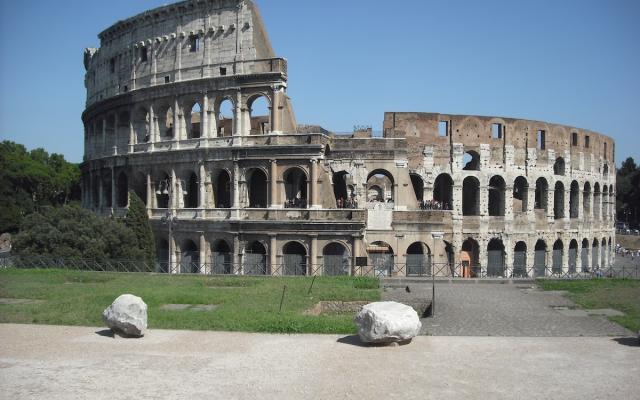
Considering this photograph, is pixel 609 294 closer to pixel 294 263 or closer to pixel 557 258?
pixel 294 263

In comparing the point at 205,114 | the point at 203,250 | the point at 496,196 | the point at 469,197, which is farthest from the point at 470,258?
the point at 205,114

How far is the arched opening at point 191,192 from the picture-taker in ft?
126

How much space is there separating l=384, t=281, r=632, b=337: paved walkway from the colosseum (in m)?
7.31

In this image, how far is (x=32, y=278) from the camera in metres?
25.5

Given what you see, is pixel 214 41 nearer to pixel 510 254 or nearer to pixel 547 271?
pixel 510 254

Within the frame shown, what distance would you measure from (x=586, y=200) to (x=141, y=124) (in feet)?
120

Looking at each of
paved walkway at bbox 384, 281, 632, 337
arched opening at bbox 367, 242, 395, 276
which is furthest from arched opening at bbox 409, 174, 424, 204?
paved walkway at bbox 384, 281, 632, 337

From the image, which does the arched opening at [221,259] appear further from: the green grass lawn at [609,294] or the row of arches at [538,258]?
the green grass lawn at [609,294]

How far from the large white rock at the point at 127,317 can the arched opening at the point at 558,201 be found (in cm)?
3596

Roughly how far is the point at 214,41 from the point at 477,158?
63.1 feet

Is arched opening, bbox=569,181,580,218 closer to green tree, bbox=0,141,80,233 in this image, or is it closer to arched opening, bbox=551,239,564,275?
arched opening, bbox=551,239,564,275

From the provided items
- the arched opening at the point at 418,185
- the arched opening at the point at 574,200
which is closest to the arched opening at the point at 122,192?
the arched opening at the point at 418,185

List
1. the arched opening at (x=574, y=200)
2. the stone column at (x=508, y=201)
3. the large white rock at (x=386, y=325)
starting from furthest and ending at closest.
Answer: the arched opening at (x=574, y=200), the stone column at (x=508, y=201), the large white rock at (x=386, y=325)

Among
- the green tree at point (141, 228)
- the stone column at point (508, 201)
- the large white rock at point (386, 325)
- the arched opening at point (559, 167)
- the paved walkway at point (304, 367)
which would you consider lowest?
the paved walkway at point (304, 367)
